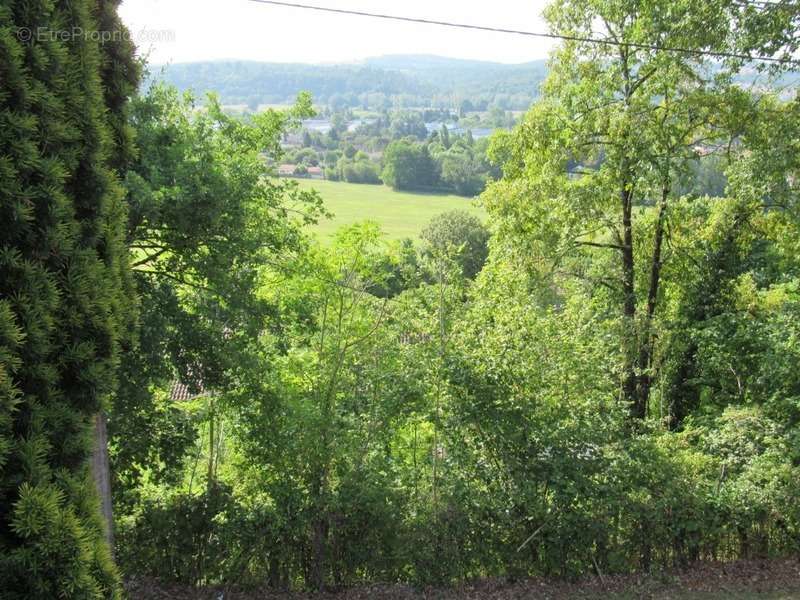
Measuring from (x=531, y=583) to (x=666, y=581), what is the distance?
61.7 inches

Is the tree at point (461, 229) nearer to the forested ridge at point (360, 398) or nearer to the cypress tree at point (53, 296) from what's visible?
the forested ridge at point (360, 398)

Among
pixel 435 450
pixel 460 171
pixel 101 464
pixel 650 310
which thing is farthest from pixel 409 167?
pixel 101 464

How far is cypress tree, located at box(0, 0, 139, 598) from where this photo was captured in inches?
149

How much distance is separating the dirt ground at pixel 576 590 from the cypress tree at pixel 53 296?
3820mm

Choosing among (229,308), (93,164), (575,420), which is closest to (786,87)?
(575,420)

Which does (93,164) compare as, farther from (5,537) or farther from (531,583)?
(531,583)

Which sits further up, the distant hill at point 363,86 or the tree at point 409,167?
the distant hill at point 363,86

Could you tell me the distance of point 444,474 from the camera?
794 centimetres

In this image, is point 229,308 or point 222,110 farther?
point 222,110

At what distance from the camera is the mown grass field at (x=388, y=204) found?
42781 mm

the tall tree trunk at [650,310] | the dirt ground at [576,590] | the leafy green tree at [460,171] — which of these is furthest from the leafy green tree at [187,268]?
the leafy green tree at [460,171]

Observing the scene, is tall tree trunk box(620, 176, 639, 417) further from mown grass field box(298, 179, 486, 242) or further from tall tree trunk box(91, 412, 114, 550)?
mown grass field box(298, 179, 486, 242)

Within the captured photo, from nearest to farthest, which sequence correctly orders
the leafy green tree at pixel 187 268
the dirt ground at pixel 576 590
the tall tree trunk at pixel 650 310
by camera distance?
the leafy green tree at pixel 187 268
the dirt ground at pixel 576 590
the tall tree trunk at pixel 650 310

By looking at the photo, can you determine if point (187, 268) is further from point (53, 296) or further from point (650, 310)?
point (650, 310)
